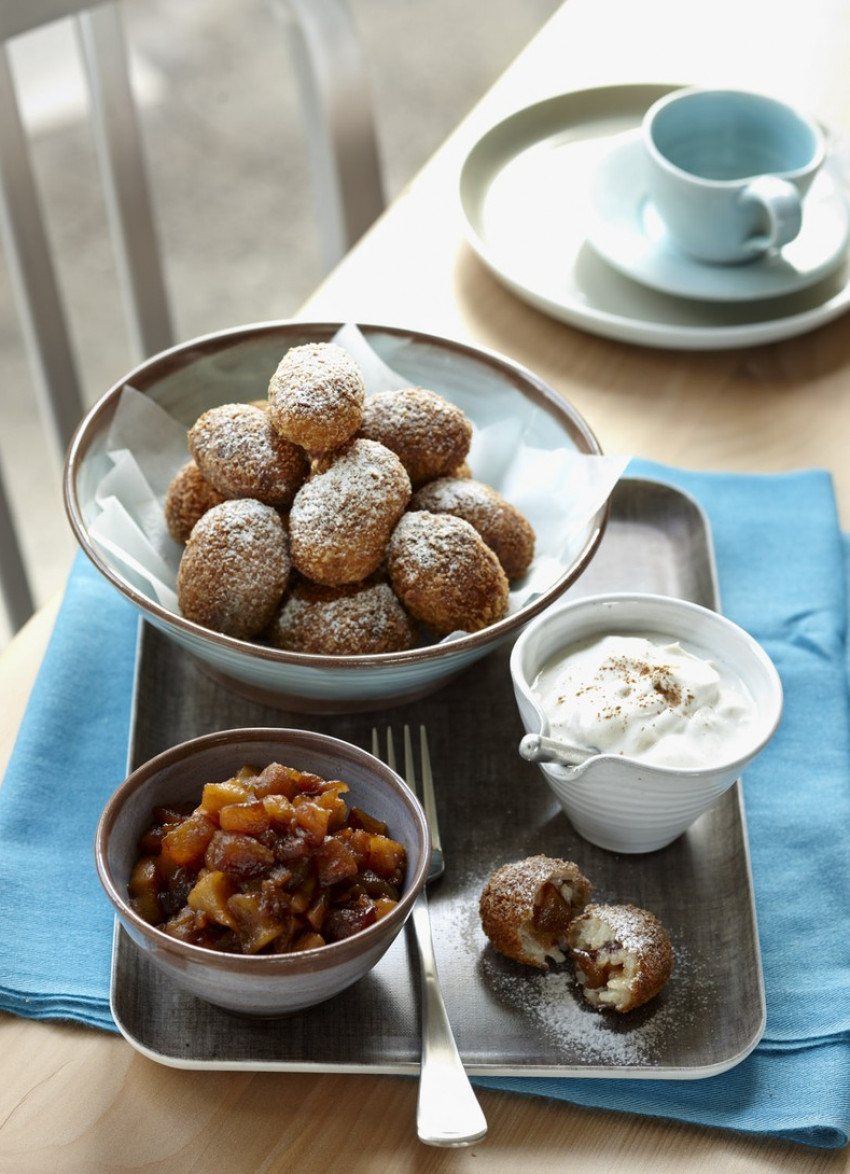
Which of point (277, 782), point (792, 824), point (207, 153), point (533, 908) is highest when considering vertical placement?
point (277, 782)

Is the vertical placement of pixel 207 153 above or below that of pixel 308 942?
below

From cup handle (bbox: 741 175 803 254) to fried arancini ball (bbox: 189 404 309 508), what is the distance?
0.68 metres

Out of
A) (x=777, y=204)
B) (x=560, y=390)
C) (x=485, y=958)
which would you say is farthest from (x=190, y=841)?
(x=777, y=204)

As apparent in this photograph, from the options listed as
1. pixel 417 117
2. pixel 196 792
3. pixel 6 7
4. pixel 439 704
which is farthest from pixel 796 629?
pixel 417 117

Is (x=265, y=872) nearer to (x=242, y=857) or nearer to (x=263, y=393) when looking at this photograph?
(x=242, y=857)

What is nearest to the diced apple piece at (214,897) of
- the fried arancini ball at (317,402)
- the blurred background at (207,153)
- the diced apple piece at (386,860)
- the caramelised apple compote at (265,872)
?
the caramelised apple compote at (265,872)

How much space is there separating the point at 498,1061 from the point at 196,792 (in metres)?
0.29

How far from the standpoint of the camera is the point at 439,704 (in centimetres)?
122

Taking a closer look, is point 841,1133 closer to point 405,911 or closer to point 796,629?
point 405,911

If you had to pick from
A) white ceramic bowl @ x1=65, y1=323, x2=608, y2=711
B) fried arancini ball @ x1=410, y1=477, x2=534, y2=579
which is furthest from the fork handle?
fried arancini ball @ x1=410, y1=477, x2=534, y2=579

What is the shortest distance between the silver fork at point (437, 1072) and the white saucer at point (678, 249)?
34.7 inches

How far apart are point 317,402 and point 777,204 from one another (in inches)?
27.0

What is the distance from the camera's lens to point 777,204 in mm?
1525

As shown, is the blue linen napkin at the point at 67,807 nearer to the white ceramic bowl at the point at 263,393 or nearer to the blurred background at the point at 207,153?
the white ceramic bowl at the point at 263,393
